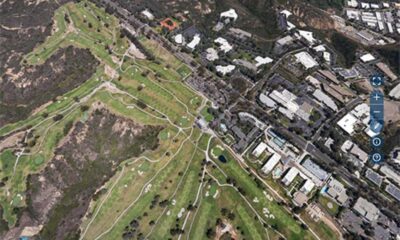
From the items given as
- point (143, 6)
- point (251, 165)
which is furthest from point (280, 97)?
point (143, 6)

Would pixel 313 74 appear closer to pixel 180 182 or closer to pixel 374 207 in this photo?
pixel 374 207

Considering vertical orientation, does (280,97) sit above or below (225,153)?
above

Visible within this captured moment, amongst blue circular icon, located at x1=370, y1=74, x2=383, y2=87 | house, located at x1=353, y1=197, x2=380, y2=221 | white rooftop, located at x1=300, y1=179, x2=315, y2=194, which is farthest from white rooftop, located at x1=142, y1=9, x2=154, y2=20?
house, located at x1=353, y1=197, x2=380, y2=221

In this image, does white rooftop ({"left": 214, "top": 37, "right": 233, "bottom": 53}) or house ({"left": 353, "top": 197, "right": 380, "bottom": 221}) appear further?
white rooftop ({"left": 214, "top": 37, "right": 233, "bottom": 53})

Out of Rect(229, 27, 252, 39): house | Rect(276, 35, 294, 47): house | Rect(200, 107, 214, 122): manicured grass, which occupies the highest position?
Rect(276, 35, 294, 47): house

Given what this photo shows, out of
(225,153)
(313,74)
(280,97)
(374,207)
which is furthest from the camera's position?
(313,74)

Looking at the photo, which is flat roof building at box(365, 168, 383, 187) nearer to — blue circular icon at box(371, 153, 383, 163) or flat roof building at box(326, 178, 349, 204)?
blue circular icon at box(371, 153, 383, 163)
